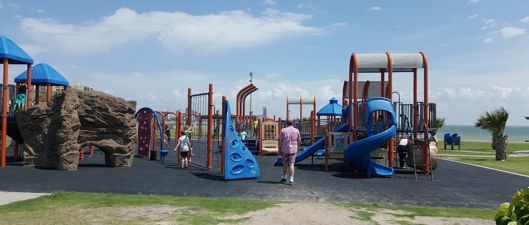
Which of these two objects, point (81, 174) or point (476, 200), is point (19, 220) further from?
point (476, 200)

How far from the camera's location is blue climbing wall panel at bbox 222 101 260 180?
11.6 meters

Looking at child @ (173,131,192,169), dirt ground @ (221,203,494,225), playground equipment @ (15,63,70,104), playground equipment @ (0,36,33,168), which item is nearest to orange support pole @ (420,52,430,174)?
dirt ground @ (221,203,494,225)

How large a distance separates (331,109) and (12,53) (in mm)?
20396

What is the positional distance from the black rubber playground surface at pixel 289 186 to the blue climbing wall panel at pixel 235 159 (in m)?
0.34

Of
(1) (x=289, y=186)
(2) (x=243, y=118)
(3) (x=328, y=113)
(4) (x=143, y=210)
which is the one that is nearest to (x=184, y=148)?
(1) (x=289, y=186)

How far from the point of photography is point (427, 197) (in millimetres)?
9398

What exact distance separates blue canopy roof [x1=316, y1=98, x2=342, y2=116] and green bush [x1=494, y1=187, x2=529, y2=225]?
2661 centimetres

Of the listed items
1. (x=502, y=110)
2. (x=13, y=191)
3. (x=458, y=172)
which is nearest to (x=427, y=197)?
(x=458, y=172)

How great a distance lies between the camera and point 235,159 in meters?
11.8

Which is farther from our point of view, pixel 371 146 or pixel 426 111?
pixel 426 111

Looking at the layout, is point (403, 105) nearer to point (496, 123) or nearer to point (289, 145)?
point (289, 145)

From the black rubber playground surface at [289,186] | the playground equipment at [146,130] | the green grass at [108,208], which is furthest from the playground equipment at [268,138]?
the green grass at [108,208]

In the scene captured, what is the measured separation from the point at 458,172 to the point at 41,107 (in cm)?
1437

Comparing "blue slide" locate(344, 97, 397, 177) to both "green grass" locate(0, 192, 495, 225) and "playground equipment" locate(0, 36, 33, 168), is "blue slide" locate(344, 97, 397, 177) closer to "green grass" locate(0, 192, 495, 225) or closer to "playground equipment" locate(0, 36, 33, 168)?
"green grass" locate(0, 192, 495, 225)
